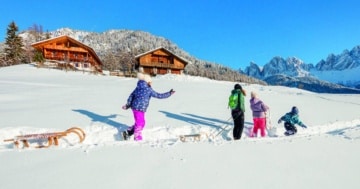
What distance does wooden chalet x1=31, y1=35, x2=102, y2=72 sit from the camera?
5297 centimetres

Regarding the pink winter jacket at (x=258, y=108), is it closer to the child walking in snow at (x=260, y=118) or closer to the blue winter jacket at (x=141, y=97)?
the child walking in snow at (x=260, y=118)

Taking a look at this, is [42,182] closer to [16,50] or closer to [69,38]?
[69,38]

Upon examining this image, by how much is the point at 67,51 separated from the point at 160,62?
17479 mm

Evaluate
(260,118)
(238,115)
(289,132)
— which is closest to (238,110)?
(238,115)

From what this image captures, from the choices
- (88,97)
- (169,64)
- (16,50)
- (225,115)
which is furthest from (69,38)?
A: (225,115)

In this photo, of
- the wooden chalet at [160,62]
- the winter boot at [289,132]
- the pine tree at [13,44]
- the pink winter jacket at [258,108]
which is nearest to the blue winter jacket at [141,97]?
the pink winter jacket at [258,108]

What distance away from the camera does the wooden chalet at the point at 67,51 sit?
52969 mm

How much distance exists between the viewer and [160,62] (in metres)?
63.7

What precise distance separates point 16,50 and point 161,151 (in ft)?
211

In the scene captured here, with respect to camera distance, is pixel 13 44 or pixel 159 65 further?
pixel 159 65

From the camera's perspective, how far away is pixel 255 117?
11.4 m

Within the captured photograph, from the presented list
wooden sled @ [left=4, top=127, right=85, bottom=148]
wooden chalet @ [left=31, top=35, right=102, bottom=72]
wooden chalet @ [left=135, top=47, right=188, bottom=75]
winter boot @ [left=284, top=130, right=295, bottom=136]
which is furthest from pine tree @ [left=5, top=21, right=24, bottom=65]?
winter boot @ [left=284, top=130, right=295, bottom=136]

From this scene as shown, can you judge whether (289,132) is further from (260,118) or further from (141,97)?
(141,97)

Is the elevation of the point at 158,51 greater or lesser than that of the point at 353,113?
greater
